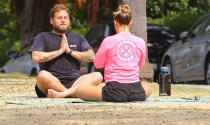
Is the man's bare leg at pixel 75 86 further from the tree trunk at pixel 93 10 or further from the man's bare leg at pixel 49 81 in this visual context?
the tree trunk at pixel 93 10

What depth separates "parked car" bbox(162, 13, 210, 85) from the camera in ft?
56.0

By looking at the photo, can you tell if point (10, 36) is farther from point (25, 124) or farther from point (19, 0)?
point (25, 124)

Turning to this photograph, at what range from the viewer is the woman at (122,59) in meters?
9.54

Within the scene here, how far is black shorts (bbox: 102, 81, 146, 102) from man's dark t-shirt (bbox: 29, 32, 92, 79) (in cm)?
123

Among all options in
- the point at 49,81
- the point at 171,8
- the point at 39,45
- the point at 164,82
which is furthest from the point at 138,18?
the point at 171,8

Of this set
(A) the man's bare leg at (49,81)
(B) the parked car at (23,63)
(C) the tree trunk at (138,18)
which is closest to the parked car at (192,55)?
(C) the tree trunk at (138,18)

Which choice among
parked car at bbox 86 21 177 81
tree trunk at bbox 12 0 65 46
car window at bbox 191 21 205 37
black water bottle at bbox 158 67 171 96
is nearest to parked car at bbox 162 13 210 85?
car window at bbox 191 21 205 37

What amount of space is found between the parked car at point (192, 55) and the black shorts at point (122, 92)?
7299 mm

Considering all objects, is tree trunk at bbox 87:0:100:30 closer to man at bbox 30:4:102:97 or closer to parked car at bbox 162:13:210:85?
parked car at bbox 162:13:210:85

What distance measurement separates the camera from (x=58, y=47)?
10.8 m

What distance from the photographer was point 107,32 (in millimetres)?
17953

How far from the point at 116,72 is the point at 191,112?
1.41 metres

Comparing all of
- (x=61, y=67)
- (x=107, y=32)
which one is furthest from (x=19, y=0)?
(x=61, y=67)

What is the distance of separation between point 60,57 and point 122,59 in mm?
1556
